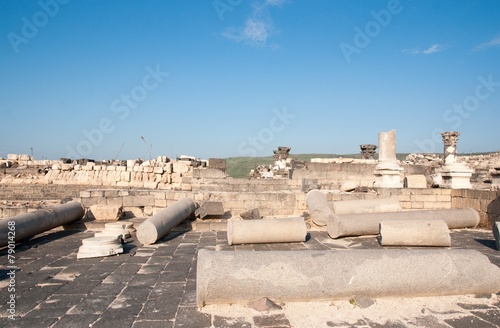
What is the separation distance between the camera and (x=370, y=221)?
7.23 meters

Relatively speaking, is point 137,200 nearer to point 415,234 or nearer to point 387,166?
point 415,234

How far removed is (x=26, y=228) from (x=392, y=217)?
7.49 meters

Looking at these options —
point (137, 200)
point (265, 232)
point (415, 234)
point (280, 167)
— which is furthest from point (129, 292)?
point (280, 167)

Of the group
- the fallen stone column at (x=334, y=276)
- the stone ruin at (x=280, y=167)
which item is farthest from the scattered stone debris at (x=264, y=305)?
the stone ruin at (x=280, y=167)

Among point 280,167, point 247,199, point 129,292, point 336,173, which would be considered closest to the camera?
point 129,292

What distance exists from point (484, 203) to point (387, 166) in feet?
9.75

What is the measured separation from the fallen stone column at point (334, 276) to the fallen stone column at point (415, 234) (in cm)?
216

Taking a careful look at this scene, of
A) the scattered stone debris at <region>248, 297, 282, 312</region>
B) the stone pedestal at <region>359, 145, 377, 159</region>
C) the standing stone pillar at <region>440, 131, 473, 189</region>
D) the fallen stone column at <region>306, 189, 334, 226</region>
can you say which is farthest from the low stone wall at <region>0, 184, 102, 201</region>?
the scattered stone debris at <region>248, 297, 282, 312</region>

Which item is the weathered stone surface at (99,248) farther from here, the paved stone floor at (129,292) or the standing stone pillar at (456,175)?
the standing stone pillar at (456,175)

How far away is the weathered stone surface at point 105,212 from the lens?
865cm

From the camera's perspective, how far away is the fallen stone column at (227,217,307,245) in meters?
6.40

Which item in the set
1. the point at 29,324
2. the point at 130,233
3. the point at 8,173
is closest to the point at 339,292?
the point at 29,324

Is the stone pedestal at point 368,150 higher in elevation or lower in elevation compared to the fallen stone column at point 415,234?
higher

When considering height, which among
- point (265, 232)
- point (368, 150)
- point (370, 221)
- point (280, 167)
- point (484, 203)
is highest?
point (368, 150)
